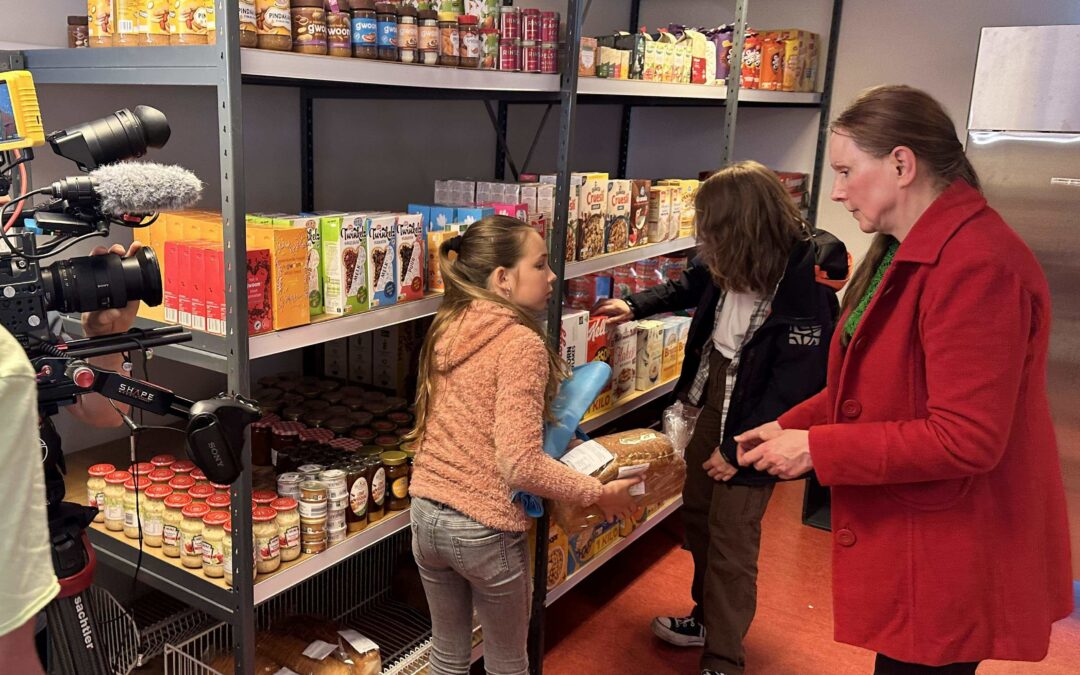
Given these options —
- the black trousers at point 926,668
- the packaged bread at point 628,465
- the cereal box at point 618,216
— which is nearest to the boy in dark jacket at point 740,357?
the packaged bread at point 628,465

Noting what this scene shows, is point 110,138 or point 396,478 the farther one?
point 396,478

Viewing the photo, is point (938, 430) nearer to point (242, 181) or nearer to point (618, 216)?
point (242, 181)

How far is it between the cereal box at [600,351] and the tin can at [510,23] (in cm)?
102

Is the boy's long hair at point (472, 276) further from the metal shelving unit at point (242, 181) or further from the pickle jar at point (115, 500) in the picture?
the pickle jar at point (115, 500)

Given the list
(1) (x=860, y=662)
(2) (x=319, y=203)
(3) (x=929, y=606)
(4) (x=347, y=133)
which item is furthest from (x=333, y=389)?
(1) (x=860, y=662)

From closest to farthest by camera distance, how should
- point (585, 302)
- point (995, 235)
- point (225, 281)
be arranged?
point (995, 235) → point (225, 281) → point (585, 302)

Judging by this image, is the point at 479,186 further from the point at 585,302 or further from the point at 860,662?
the point at 860,662

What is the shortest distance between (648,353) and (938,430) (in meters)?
1.94

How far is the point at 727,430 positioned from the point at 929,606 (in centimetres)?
116

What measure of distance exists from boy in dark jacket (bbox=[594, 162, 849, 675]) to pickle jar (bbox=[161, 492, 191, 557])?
149 centimetres

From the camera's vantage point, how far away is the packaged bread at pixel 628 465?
2.22 m

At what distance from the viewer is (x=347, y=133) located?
286cm

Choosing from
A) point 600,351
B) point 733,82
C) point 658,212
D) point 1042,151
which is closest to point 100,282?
point 600,351

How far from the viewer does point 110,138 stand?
49.9 inches
